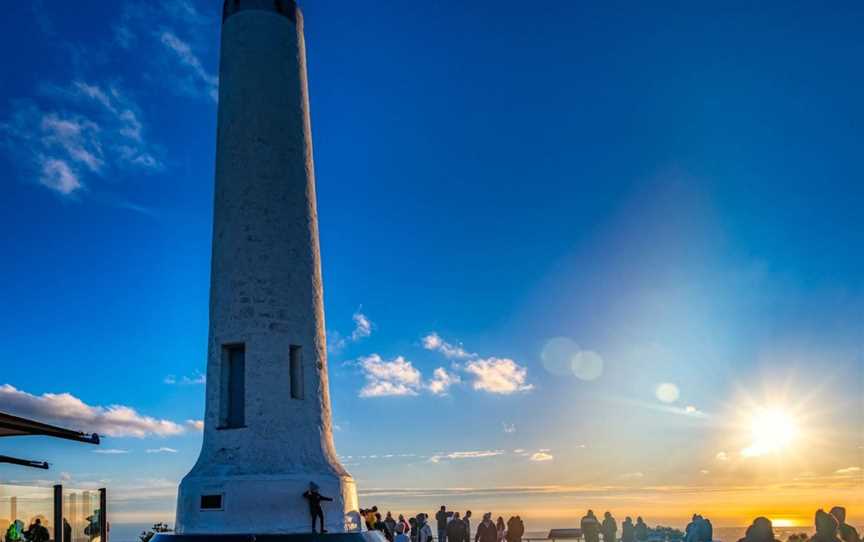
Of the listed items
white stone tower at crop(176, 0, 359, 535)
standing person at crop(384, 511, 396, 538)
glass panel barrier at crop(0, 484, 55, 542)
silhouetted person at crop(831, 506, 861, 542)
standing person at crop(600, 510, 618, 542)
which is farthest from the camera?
standing person at crop(600, 510, 618, 542)

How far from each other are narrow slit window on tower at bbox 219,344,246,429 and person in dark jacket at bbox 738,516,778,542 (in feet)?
29.4


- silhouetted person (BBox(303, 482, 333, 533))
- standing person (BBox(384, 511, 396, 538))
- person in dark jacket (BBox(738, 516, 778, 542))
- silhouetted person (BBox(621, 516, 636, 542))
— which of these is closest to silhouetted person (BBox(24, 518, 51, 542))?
silhouetted person (BBox(303, 482, 333, 533))

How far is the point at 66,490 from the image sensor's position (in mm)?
15141

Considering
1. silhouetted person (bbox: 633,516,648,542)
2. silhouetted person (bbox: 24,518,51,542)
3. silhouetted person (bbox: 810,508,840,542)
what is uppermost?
silhouetted person (bbox: 810,508,840,542)

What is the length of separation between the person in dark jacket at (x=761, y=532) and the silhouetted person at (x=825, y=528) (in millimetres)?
511

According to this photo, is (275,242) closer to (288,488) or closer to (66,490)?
(288,488)

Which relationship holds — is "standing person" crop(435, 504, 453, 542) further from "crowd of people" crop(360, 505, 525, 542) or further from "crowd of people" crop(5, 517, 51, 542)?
"crowd of people" crop(5, 517, 51, 542)

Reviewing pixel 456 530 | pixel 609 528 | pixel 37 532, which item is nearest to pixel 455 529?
pixel 456 530

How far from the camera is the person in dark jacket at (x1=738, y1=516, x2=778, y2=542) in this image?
761 centimetres

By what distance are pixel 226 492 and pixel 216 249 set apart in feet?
14.8

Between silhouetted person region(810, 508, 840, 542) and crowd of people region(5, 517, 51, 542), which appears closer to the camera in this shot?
silhouetted person region(810, 508, 840, 542)

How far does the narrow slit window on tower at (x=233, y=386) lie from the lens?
14.1 metres

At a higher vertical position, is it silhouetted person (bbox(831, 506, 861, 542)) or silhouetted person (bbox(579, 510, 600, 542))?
silhouetted person (bbox(831, 506, 861, 542))

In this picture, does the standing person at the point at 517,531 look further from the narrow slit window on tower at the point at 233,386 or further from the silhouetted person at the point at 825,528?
the silhouetted person at the point at 825,528
